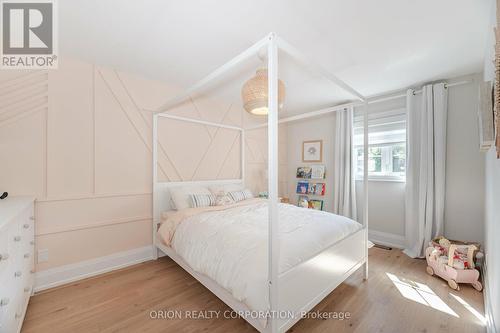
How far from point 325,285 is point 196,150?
2.46 meters

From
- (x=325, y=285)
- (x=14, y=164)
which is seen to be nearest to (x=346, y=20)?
(x=325, y=285)

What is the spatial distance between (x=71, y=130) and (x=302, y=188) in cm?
375

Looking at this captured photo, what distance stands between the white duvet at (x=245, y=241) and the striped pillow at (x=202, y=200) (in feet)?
0.74

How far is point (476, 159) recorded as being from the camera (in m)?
2.52

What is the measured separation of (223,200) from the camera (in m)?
2.79

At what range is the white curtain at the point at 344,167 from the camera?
352 centimetres

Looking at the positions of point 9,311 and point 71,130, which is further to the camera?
point 71,130

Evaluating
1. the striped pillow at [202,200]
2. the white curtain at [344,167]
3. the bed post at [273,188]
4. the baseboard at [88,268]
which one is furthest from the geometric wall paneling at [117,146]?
the white curtain at [344,167]

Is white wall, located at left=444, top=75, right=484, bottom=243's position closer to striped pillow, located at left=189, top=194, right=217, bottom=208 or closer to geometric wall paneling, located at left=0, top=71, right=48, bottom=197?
striped pillow, located at left=189, top=194, right=217, bottom=208

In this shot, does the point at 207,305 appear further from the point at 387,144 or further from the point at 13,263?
the point at 387,144

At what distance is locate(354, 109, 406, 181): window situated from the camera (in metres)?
3.16

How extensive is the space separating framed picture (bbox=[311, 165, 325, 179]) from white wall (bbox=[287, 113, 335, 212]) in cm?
8

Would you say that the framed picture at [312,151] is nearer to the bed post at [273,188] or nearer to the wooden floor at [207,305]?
the wooden floor at [207,305]

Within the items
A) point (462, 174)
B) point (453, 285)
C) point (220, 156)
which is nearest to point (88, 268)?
point (220, 156)
